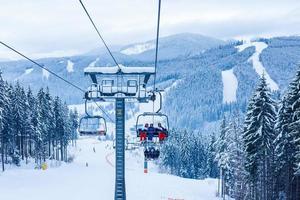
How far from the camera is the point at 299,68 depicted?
37.8 metres

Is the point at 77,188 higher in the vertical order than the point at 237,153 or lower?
lower

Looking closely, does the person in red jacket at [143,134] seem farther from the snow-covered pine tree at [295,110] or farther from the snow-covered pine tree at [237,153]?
the snow-covered pine tree at [237,153]

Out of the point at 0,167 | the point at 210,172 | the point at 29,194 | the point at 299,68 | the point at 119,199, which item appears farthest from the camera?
the point at 210,172

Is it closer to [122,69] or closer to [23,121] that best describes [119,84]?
[122,69]

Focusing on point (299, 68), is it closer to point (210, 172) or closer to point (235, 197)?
point (235, 197)

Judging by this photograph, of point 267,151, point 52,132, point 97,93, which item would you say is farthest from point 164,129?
point 52,132

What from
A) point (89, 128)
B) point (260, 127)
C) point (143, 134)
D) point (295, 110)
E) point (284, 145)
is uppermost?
point (295, 110)

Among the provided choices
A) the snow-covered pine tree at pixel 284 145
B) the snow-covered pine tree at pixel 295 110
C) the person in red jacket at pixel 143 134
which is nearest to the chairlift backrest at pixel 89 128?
the person in red jacket at pixel 143 134

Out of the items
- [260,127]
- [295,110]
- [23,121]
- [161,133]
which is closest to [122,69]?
[161,133]

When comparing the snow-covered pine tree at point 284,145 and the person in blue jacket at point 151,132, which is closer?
the person in blue jacket at point 151,132

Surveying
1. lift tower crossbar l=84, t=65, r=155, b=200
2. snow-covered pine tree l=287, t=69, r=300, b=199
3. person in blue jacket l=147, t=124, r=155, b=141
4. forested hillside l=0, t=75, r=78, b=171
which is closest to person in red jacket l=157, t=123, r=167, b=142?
person in blue jacket l=147, t=124, r=155, b=141

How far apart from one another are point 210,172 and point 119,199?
75.8 metres

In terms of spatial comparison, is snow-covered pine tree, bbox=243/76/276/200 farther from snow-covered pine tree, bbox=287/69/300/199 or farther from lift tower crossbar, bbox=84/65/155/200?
lift tower crossbar, bbox=84/65/155/200

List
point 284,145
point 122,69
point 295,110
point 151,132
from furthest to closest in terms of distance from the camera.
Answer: point 284,145 < point 295,110 < point 122,69 < point 151,132
